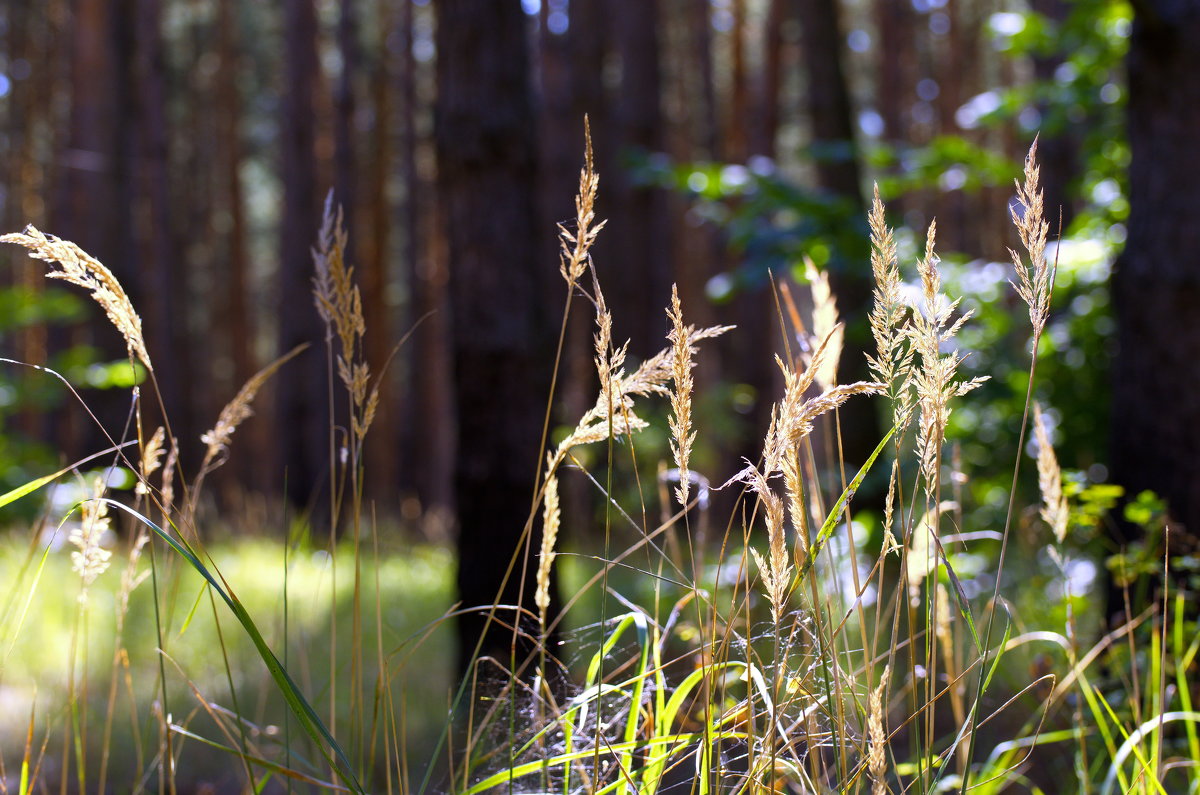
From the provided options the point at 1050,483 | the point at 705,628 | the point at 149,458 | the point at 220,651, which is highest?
the point at 149,458

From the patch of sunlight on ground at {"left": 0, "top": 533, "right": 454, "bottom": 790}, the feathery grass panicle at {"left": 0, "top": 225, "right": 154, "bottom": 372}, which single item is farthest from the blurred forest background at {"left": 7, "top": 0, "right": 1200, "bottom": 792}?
the feathery grass panicle at {"left": 0, "top": 225, "right": 154, "bottom": 372}

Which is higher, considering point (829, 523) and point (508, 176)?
point (508, 176)

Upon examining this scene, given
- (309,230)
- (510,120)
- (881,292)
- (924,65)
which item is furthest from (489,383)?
(924,65)

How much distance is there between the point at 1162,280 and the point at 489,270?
228 cm

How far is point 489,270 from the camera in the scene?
379cm

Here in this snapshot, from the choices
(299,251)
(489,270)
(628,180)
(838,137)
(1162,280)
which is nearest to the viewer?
(1162,280)

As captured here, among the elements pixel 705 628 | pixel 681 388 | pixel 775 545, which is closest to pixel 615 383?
pixel 681 388

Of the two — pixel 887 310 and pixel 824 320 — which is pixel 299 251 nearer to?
pixel 824 320

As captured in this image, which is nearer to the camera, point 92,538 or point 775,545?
point 775,545

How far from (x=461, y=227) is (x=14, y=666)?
9.56 ft

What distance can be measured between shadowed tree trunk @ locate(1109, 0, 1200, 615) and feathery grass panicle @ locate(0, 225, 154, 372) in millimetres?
2909

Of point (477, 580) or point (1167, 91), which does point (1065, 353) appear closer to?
point (1167, 91)

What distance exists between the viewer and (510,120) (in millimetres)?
3789

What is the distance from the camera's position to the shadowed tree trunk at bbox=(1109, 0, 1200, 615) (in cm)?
319
